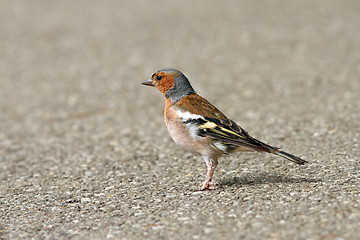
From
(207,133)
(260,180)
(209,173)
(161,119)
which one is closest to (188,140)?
(207,133)

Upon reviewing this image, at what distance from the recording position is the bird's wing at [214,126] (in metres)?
6.08

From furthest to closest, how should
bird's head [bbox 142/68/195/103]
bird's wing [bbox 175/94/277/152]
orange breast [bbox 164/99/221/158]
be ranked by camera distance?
bird's head [bbox 142/68/195/103] → orange breast [bbox 164/99/221/158] → bird's wing [bbox 175/94/277/152]

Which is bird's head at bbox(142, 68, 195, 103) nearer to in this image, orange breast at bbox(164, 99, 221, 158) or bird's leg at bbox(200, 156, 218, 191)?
orange breast at bbox(164, 99, 221, 158)

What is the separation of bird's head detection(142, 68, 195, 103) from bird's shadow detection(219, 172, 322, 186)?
3.76 ft

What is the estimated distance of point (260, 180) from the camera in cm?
662

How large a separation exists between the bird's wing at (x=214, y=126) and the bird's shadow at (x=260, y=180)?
2.07ft

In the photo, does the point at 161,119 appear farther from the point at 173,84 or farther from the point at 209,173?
the point at 209,173

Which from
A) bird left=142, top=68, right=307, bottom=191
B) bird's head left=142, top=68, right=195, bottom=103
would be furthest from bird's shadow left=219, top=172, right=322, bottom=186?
bird's head left=142, top=68, right=195, bottom=103

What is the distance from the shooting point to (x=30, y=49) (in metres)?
16.8

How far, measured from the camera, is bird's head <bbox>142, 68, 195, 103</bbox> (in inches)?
264

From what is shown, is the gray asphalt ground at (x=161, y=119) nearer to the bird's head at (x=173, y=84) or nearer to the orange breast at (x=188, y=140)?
the orange breast at (x=188, y=140)

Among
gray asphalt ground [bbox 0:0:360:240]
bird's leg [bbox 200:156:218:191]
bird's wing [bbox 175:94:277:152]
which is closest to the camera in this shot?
gray asphalt ground [bbox 0:0:360:240]

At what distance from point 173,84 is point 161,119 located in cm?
417

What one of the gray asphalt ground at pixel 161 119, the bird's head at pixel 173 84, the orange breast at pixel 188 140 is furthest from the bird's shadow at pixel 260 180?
the bird's head at pixel 173 84
